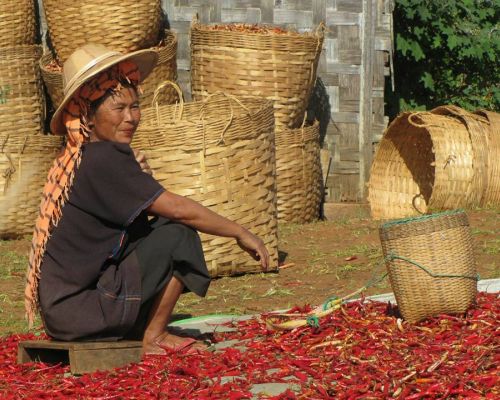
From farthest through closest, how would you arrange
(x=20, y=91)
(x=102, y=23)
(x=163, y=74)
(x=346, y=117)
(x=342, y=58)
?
(x=346, y=117)
(x=342, y=58)
(x=20, y=91)
(x=163, y=74)
(x=102, y=23)

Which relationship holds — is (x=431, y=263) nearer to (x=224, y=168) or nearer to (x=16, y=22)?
(x=224, y=168)

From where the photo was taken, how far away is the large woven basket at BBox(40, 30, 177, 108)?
9391mm

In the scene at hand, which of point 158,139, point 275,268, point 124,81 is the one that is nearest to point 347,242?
point 275,268

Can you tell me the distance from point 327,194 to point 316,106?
0.81m

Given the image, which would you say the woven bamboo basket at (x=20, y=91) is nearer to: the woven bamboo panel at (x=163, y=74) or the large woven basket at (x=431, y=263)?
the woven bamboo panel at (x=163, y=74)

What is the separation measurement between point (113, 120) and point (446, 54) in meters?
7.11

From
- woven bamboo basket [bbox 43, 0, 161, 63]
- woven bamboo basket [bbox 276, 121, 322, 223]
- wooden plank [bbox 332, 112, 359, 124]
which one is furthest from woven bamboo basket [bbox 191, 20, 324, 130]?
wooden plank [bbox 332, 112, 359, 124]

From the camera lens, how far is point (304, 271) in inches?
291

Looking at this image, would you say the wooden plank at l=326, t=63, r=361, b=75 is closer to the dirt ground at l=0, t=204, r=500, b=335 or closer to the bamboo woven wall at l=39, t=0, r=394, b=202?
the bamboo woven wall at l=39, t=0, r=394, b=202

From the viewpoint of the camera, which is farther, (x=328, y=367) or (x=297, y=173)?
(x=297, y=173)

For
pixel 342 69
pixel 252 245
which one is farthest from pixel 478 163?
pixel 252 245

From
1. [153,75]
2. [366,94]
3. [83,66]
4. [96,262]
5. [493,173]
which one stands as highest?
[83,66]

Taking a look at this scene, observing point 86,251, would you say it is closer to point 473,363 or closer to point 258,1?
point 473,363

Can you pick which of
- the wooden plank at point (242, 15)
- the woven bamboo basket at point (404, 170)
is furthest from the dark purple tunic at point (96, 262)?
the wooden plank at point (242, 15)
